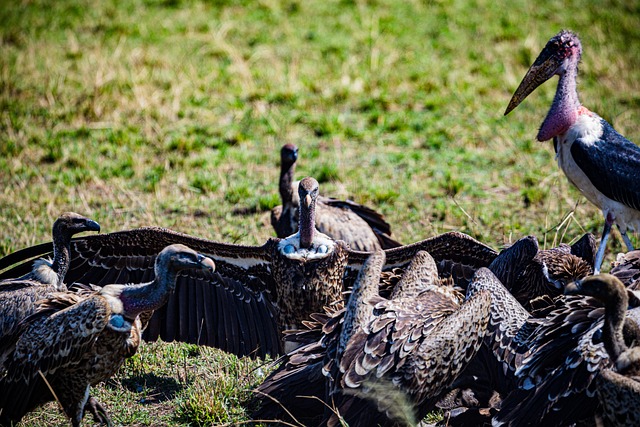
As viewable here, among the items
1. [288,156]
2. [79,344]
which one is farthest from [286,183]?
[79,344]

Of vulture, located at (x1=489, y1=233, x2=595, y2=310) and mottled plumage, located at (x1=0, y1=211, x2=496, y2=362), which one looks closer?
vulture, located at (x1=489, y1=233, x2=595, y2=310)

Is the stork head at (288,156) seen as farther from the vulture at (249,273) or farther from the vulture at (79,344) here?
the vulture at (79,344)

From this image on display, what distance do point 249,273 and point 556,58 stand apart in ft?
9.09

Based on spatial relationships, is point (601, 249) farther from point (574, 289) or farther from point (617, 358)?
point (617, 358)

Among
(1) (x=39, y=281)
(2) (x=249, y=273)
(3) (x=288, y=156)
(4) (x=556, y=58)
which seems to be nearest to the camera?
(1) (x=39, y=281)

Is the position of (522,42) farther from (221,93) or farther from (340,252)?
(340,252)

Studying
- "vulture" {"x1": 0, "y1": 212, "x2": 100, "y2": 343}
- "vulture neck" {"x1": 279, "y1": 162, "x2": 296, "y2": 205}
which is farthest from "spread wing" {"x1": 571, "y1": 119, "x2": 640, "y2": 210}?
"vulture" {"x1": 0, "y1": 212, "x2": 100, "y2": 343}

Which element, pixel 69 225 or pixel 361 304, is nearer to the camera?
pixel 361 304

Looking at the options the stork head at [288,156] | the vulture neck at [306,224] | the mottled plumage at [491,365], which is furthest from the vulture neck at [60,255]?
the stork head at [288,156]

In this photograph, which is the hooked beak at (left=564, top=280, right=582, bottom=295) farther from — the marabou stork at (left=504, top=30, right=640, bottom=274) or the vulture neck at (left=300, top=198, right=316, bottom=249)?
the vulture neck at (left=300, top=198, right=316, bottom=249)

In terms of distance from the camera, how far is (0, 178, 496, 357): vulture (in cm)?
588

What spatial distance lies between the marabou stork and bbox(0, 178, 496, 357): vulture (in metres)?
1.00

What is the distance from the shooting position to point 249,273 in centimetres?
615

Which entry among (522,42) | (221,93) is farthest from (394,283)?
(522,42)
